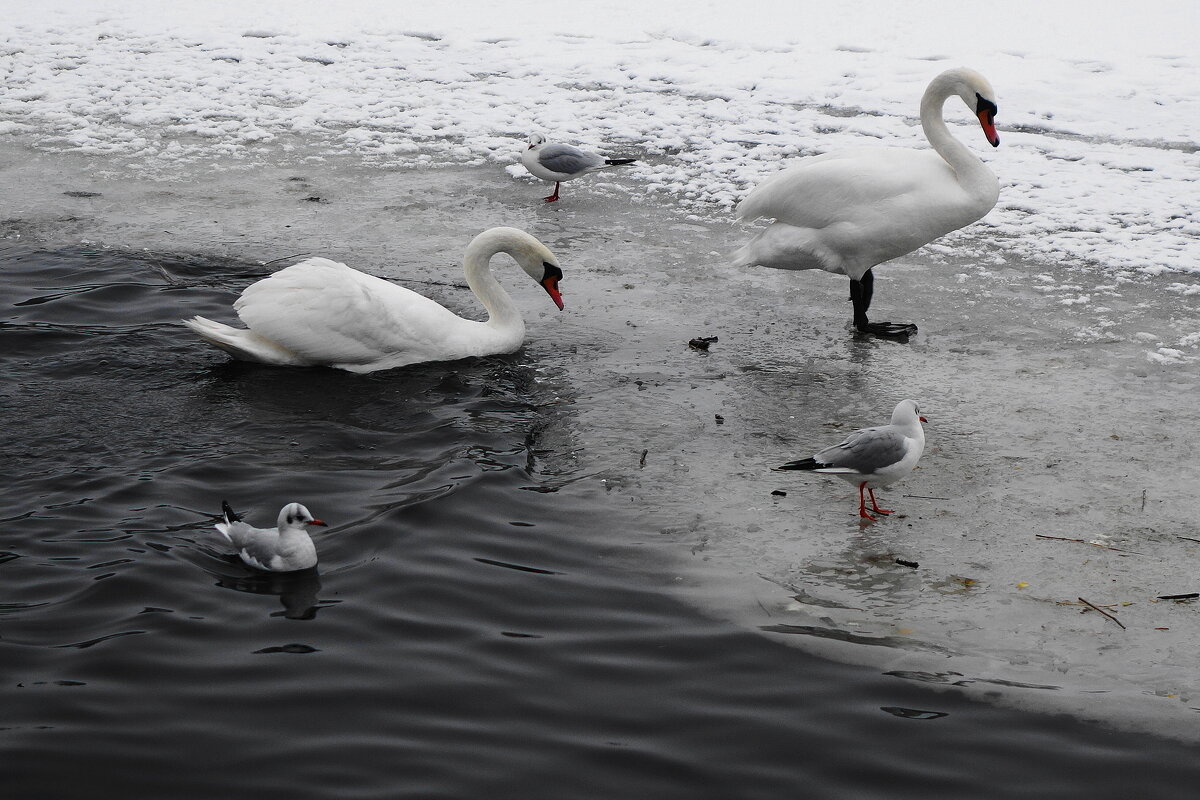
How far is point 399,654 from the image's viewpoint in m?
4.36

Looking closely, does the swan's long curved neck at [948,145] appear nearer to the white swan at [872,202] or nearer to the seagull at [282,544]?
the white swan at [872,202]

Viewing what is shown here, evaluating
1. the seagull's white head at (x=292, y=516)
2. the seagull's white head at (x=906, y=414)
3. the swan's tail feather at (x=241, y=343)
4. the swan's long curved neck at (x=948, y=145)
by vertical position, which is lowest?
the seagull's white head at (x=292, y=516)

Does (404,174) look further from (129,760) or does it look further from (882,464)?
(129,760)

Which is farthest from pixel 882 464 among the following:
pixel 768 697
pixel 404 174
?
pixel 404 174

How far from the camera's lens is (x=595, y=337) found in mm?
7523

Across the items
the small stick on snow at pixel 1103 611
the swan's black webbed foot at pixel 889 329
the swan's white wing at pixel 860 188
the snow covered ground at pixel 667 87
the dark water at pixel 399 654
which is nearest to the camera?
the dark water at pixel 399 654

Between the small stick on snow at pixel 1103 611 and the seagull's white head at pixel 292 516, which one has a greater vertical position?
the seagull's white head at pixel 292 516

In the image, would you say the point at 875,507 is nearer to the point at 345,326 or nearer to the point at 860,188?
the point at 860,188

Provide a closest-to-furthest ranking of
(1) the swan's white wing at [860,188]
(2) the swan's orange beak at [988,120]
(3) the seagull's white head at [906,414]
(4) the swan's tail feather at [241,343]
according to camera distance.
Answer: (3) the seagull's white head at [906,414] → (4) the swan's tail feather at [241,343] → (1) the swan's white wing at [860,188] → (2) the swan's orange beak at [988,120]

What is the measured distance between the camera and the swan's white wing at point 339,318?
22.3 feet

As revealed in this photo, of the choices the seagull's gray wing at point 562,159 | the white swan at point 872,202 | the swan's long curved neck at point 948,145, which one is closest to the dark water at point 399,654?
the white swan at point 872,202

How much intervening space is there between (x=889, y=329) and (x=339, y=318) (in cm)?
322

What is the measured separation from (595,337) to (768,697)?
365 cm

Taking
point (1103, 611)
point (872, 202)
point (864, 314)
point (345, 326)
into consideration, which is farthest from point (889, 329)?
point (345, 326)
